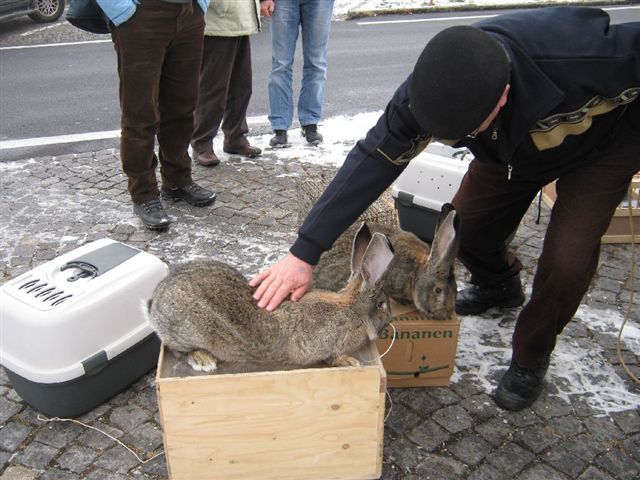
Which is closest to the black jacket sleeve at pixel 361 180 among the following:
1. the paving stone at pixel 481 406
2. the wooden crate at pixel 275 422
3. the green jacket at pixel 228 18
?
the wooden crate at pixel 275 422

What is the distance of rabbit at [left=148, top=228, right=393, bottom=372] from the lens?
2.75 meters

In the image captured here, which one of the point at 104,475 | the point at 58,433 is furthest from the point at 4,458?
the point at 104,475

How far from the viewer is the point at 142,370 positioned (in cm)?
343

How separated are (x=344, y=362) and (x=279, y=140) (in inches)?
169

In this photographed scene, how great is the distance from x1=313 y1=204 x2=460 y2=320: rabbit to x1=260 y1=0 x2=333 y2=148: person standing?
3267 millimetres

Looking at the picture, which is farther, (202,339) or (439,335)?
(439,335)

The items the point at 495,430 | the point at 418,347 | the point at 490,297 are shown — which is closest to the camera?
the point at 495,430

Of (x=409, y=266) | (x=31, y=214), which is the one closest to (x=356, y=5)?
(x=31, y=214)

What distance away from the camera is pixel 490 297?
401 cm

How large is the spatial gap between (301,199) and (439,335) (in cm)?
166

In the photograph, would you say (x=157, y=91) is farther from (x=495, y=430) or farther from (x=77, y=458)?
(x=495, y=430)

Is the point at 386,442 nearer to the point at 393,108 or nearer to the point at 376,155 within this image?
the point at 376,155

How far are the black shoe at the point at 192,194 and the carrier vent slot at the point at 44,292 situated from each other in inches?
92.6

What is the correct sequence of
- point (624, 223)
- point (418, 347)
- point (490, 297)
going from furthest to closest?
1. point (624, 223)
2. point (490, 297)
3. point (418, 347)
